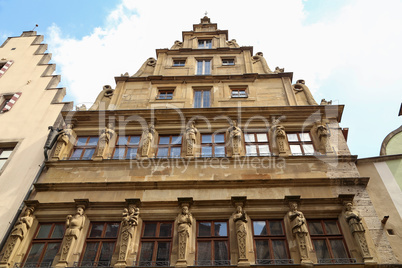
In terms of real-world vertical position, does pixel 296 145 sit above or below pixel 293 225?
above

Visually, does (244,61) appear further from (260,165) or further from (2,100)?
(2,100)

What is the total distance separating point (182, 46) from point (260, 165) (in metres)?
9.91

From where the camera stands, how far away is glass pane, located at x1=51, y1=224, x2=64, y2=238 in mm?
9961

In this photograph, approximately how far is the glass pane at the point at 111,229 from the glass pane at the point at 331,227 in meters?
6.18

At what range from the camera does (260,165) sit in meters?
11.5

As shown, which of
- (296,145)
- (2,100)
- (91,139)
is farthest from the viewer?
(2,100)

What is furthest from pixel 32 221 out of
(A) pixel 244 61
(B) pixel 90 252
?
(A) pixel 244 61

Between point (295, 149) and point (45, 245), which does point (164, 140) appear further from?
point (45, 245)

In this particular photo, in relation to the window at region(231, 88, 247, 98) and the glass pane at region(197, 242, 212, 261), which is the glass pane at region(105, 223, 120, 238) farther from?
the window at region(231, 88, 247, 98)

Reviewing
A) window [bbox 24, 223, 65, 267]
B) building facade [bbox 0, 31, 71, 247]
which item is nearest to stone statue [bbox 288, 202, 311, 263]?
window [bbox 24, 223, 65, 267]

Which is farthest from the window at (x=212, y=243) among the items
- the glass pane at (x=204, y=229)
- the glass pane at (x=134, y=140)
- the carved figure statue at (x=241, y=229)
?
the glass pane at (x=134, y=140)

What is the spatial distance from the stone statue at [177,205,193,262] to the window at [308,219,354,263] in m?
3.52

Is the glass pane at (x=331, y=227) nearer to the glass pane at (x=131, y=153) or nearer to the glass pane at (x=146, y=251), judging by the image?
the glass pane at (x=146, y=251)

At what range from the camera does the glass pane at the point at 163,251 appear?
30.2ft
